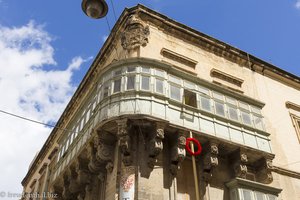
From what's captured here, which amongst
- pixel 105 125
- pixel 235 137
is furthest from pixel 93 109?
pixel 235 137

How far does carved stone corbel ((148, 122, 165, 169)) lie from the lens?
1155cm

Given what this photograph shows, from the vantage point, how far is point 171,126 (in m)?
12.2

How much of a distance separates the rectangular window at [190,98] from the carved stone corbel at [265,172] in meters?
3.62

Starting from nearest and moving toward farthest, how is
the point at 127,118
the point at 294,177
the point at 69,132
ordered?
the point at 127,118
the point at 294,177
the point at 69,132

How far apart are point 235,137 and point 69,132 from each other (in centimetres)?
795

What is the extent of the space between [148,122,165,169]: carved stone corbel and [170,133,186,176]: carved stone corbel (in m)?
0.71

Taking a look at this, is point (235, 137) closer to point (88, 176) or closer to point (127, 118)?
point (127, 118)

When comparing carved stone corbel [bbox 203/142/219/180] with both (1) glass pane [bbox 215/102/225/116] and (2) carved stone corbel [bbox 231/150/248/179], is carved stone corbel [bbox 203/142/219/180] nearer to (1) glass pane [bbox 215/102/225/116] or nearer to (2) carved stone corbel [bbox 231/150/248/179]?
(2) carved stone corbel [bbox 231/150/248/179]

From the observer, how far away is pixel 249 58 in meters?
18.6


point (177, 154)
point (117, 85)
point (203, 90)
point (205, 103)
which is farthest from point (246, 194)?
point (117, 85)

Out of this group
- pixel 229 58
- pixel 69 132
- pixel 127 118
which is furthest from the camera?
pixel 229 58

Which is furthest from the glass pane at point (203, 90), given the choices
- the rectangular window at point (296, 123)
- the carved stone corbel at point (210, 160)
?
the rectangular window at point (296, 123)

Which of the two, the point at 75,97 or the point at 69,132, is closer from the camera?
the point at 69,132

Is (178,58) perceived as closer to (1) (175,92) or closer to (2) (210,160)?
(1) (175,92)
